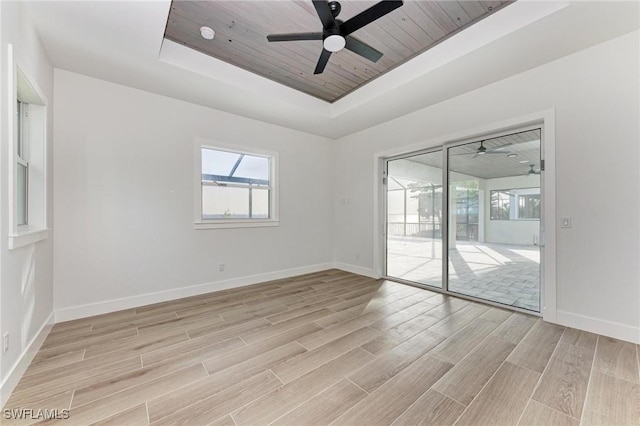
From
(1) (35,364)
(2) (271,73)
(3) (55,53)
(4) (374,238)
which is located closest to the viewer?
(1) (35,364)

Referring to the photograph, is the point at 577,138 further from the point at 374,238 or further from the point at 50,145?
the point at 50,145

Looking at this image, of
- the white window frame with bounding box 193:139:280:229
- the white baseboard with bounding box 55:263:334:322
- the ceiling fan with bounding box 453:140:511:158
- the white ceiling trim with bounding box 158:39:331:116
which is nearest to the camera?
the white ceiling trim with bounding box 158:39:331:116

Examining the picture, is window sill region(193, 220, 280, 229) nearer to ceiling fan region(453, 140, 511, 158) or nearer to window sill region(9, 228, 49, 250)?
window sill region(9, 228, 49, 250)

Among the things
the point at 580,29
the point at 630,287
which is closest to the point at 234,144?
the point at 580,29

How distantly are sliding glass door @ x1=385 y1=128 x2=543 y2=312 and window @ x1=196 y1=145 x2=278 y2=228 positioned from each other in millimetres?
2326

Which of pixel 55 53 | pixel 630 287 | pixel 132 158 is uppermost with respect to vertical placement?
pixel 55 53

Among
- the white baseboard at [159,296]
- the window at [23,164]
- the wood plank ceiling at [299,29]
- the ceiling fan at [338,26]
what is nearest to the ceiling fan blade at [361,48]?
the ceiling fan at [338,26]

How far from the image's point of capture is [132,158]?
322 centimetres

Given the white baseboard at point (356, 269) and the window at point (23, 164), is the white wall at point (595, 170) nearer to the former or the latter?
the white baseboard at point (356, 269)

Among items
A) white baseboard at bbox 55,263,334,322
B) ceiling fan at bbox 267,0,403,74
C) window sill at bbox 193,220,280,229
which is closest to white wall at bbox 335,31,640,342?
ceiling fan at bbox 267,0,403,74

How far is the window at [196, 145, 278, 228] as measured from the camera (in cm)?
387

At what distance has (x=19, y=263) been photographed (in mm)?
1908

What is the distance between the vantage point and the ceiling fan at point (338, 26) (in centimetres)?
191

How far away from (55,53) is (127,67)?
581mm
